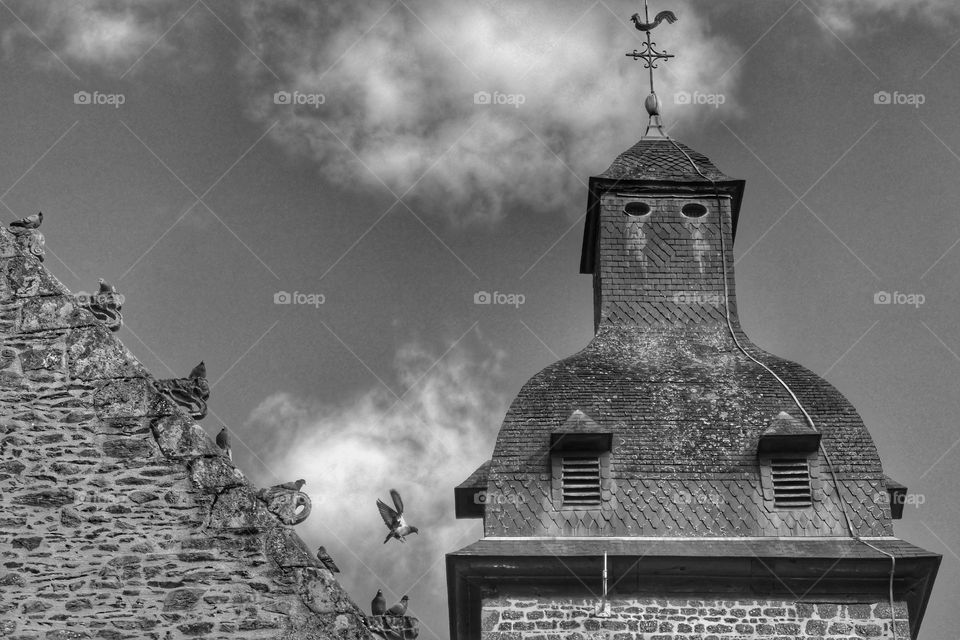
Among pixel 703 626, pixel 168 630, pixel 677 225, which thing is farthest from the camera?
pixel 677 225

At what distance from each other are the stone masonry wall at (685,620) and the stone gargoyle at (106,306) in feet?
29.8

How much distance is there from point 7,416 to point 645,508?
10.6 meters

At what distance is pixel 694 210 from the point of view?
22531mm

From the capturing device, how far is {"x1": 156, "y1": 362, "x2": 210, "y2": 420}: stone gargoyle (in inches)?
385

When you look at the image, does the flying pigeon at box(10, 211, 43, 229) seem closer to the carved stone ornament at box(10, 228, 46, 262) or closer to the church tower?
the carved stone ornament at box(10, 228, 46, 262)

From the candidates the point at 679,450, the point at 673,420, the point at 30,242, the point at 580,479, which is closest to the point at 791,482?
the point at 679,450

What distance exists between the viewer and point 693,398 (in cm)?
2009

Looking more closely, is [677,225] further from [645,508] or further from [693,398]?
[645,508]

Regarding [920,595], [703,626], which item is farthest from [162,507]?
[920,595]

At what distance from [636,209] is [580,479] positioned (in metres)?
4.77

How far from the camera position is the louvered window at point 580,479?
63.0 ft

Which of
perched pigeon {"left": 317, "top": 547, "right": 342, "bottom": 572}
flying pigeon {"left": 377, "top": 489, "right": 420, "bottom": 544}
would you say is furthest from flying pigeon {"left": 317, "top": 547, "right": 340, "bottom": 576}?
flying pigeon {"left": 377, "top": 489, "right": 420, "bottom": 544}

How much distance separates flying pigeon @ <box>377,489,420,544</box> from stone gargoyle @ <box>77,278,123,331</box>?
16.5 feet

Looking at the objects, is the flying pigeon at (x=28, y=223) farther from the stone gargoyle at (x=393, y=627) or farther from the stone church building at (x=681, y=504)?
the stone church building at (x=681, y=504)
